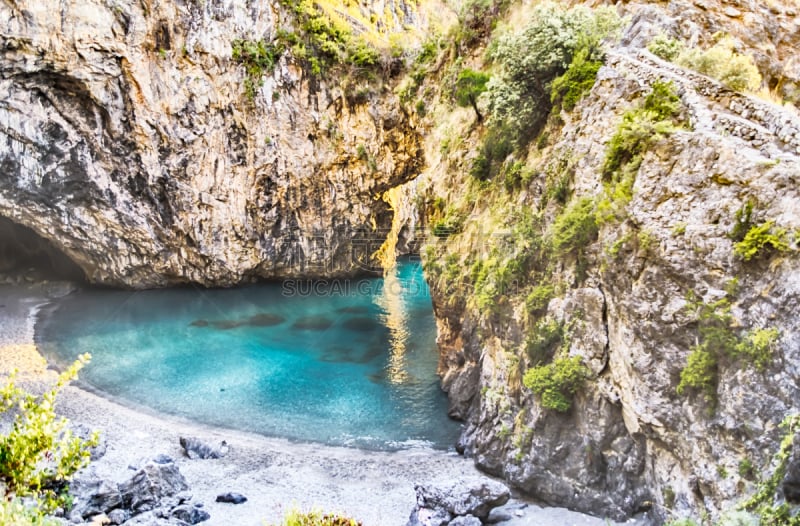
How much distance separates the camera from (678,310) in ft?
32.7

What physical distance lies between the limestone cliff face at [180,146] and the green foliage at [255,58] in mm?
394

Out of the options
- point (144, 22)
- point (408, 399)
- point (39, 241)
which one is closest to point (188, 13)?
point (144, 22)

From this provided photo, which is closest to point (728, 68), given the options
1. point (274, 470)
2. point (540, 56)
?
point (540, 56)

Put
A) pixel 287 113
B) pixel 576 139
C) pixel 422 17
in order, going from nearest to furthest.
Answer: pixel 576 139 < pixel 287 113 < pixel 422 17

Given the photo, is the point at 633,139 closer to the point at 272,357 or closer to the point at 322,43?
the point at 272,357

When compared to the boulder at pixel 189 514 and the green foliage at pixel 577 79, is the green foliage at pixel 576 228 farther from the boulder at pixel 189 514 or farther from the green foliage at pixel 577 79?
the boulder at pixel 189 514

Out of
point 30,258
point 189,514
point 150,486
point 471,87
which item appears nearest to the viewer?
point 189,514

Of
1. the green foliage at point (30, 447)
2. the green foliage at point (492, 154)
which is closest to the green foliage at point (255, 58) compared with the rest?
the green foliage at point (492, 154)

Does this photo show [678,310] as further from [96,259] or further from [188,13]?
[96,259]

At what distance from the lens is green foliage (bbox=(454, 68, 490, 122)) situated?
1916cm

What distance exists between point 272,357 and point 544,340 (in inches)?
611

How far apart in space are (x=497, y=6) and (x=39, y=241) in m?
36.1

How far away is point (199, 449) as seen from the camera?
1592 centimetres

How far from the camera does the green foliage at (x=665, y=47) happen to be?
13314 mm
